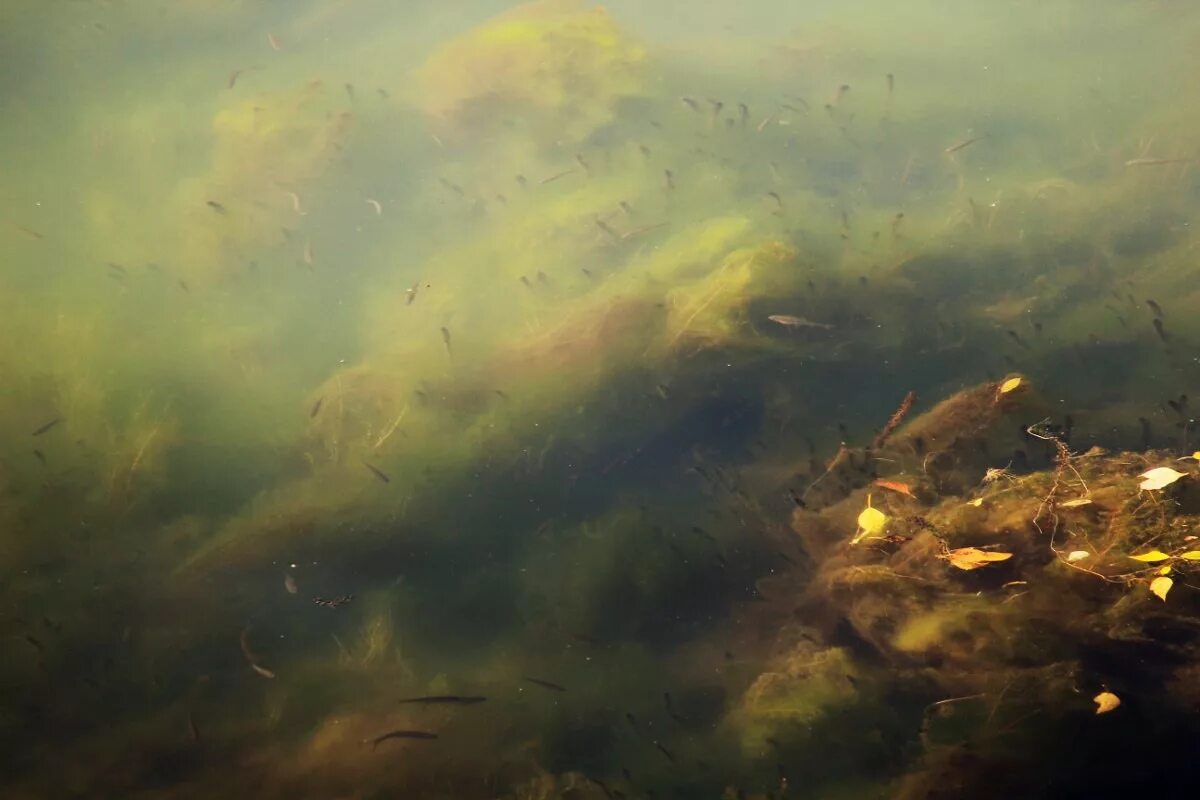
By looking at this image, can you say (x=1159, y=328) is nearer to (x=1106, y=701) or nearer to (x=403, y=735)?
(x=1106, y=701)

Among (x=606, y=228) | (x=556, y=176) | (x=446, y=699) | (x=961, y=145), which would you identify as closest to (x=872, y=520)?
(x=446, y=699)

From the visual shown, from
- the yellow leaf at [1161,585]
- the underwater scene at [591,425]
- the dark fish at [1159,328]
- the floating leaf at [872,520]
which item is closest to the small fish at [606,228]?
the underwater scene at [591,425]

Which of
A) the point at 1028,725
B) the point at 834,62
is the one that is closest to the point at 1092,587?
the point at 1028,725

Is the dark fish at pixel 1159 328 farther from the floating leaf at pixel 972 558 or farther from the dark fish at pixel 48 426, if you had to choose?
the dark fish at pixel 48 426

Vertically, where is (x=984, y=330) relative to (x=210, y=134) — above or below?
below

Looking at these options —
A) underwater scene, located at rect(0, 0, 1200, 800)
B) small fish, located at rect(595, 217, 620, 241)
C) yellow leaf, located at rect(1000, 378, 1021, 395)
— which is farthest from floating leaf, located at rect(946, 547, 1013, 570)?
small fish, located at rect(595, 217, 620, 241)

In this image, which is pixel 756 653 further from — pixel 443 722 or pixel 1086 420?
pixel 1086 420
